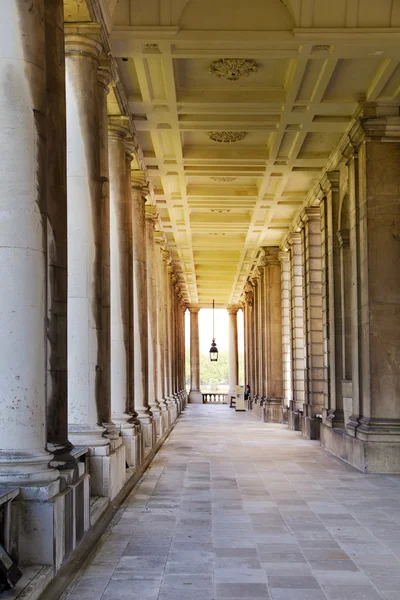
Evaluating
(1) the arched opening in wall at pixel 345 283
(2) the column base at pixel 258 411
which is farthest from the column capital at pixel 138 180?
(2) the column base at pixel 258 411

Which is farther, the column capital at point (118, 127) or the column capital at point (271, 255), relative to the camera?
the column capital at point (271, 255)

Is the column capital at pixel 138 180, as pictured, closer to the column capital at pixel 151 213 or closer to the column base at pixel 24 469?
the column capital at pixel 151 213

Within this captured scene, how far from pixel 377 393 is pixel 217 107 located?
7631 mm

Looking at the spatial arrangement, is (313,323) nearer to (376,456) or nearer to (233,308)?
(376,456)

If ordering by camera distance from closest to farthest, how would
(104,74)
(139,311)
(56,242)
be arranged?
(56,242)
(104,74)
(139,311)

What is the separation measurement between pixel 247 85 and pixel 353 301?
5.70 m

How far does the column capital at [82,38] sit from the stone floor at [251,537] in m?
7.21

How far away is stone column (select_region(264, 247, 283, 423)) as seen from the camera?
3562 centimetres

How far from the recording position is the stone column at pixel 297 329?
3053 cm

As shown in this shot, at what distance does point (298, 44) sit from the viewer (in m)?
14.5

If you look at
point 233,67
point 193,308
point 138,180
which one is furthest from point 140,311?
point 193,308

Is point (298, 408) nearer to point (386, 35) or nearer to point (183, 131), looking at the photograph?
point (183, 131)

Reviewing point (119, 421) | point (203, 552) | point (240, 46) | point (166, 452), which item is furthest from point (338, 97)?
point (203, 552)

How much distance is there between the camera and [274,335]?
3606cm
